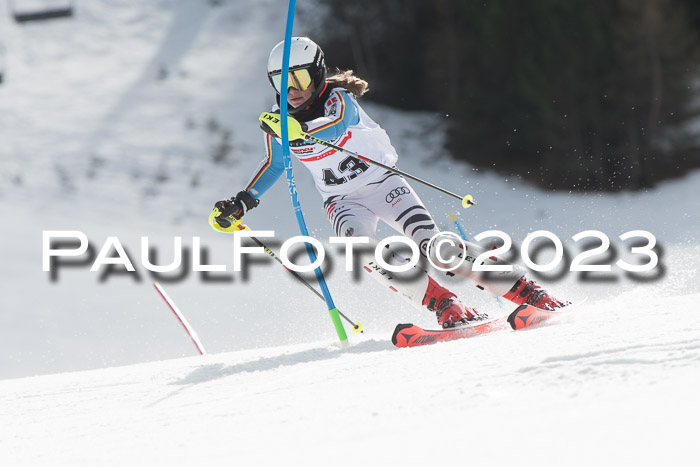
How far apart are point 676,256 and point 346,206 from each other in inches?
155

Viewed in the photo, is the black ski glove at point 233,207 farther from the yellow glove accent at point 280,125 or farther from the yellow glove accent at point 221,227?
the yellow glove accent at point 280,125

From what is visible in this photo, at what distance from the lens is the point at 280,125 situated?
3967 millimetres

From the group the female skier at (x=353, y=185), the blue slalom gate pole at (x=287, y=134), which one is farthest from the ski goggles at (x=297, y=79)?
the blue slalom gate pole at (x=287, y=134)

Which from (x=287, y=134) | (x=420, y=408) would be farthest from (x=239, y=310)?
(x=420, y=408)

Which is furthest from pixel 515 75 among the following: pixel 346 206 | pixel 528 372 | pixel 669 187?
pixel 528 372

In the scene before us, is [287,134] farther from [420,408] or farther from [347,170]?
[420,408]

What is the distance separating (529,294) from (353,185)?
1042mm

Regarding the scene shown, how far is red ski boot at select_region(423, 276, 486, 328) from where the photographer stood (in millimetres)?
3910

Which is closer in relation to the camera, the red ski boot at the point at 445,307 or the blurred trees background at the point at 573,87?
the red ski boot at the point at 445,307

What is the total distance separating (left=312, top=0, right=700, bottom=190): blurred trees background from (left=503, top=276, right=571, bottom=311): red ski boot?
797 centimetres

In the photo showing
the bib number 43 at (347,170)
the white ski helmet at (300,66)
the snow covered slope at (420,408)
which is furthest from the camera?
the bib number 43 at (347,170)

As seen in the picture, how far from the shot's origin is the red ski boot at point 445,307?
3910 mm

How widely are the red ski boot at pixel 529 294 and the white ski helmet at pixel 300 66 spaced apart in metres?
1.39

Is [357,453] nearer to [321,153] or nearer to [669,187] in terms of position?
[321,153]
